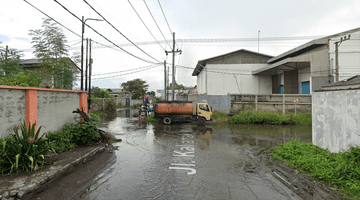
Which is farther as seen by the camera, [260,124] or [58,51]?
[260,124]

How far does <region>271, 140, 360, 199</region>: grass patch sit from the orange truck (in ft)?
29.3

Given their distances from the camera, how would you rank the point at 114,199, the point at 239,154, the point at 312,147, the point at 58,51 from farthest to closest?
1. the point at 58,51
2. the point at 239,154
3. the point at 312,147
4. the point at 114,199

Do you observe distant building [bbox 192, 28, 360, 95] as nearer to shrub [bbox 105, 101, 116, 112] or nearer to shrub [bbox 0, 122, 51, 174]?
shrub [bbox 105, 101, 116, 112]

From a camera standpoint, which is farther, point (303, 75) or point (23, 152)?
point (303, 75)

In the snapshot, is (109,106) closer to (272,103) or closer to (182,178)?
(272,103)

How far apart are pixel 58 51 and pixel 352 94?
1624 cm

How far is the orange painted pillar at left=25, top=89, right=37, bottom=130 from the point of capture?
6000 millimetres

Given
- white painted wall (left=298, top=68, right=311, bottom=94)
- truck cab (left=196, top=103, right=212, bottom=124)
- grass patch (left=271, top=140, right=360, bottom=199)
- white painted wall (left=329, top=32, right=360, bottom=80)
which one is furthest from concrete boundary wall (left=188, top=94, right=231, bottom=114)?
grass patch (left=271, top=140, right=360, bottom=199)

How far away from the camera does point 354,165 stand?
13.8ft

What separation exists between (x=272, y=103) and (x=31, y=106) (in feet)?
57.5

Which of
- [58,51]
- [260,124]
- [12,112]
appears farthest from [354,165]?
[58,51]

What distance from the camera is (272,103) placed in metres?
17.5

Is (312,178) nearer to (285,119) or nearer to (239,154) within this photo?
(239,154)

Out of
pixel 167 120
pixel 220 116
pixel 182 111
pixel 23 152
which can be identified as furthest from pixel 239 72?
pixel 23 152
